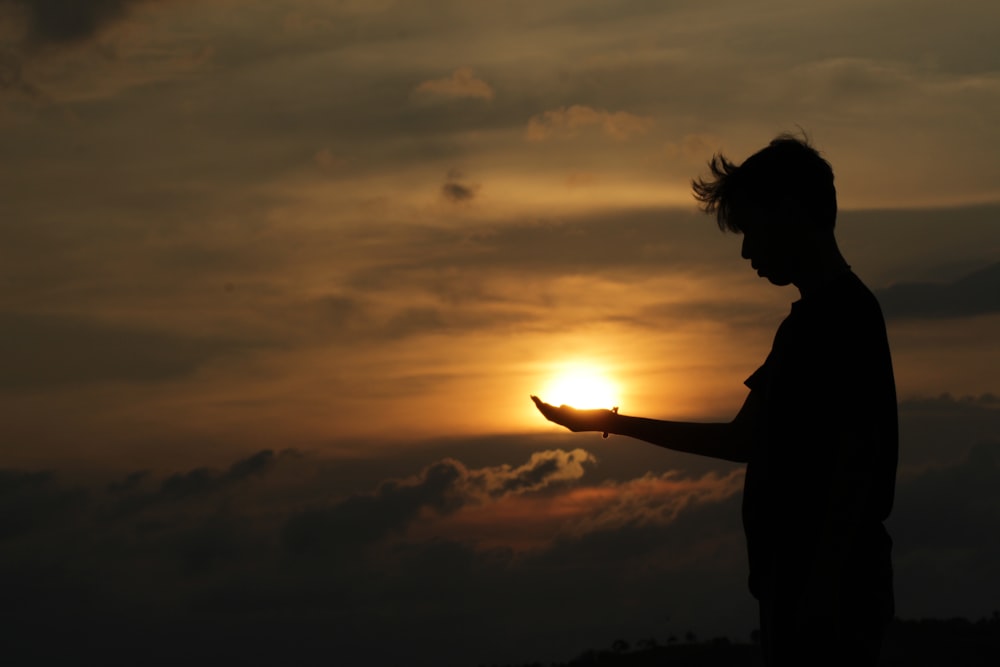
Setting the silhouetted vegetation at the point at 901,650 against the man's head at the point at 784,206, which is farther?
the silhouetted vegetation at the point at 901,650

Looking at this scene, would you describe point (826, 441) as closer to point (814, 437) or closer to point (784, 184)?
point (814, 437)

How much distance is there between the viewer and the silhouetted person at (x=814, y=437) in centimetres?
453

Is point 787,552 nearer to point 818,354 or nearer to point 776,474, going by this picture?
point 776,474

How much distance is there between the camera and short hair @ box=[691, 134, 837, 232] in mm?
4934

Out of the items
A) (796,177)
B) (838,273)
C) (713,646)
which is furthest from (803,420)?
(713,646)

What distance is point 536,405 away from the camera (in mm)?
5668

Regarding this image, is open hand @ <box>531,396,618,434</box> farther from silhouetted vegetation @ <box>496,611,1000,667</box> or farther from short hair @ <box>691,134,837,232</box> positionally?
silhouetted vegetation @ <box>496,611,1000,667</box>

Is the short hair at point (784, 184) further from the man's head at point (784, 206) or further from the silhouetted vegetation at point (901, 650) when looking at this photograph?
the silhouetted vegetation at point (901, 650)

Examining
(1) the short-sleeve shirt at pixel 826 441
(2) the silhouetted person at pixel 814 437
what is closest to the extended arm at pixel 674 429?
(2) the silhouetted person at pixel 814 437

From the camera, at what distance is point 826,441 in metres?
4.64

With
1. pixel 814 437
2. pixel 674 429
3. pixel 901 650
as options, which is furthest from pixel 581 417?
pixel 901 650

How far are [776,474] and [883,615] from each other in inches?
23.8

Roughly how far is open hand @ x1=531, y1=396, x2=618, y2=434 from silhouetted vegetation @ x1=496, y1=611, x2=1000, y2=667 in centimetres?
2275

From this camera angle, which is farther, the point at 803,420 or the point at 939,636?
the point at 939,636
